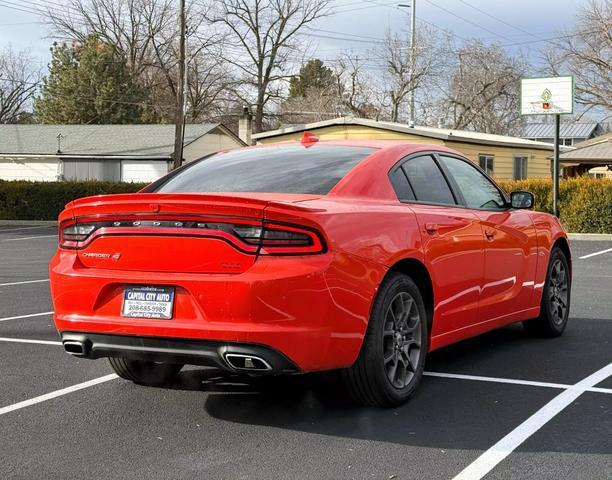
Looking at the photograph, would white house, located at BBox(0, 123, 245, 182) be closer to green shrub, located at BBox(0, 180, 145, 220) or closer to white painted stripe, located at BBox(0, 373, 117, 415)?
green shrub, located at BBox(0, 180, 145, 220)

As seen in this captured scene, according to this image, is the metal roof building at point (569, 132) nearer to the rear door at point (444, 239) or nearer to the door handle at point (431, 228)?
the rear door at point (444, 239)

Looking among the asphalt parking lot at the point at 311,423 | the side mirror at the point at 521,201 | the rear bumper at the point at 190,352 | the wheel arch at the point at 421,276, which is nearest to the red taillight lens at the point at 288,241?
the rear bumper at the point at 190,352

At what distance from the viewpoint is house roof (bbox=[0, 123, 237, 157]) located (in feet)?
130

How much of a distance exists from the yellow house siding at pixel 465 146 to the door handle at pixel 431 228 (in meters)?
21.5

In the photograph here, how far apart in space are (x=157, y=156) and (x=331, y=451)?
3558 cm

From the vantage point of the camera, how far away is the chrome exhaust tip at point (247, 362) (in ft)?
13.8

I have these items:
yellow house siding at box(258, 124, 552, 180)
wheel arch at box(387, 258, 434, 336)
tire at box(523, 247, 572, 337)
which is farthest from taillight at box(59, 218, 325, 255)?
yellow house siding at box(258, 124, 552, 180)

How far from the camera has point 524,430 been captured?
4438 mm

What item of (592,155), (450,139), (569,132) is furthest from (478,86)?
(569,132)

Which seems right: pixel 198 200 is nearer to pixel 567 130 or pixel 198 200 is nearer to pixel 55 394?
pixel 55 394

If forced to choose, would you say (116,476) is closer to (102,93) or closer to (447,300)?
(447,300)

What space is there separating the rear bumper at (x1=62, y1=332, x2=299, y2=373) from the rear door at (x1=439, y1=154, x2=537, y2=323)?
7.18 feet

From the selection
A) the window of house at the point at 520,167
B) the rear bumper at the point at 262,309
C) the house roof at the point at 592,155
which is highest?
the house roof at the point at 592,155

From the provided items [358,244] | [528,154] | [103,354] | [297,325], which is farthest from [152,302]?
[528,154]
